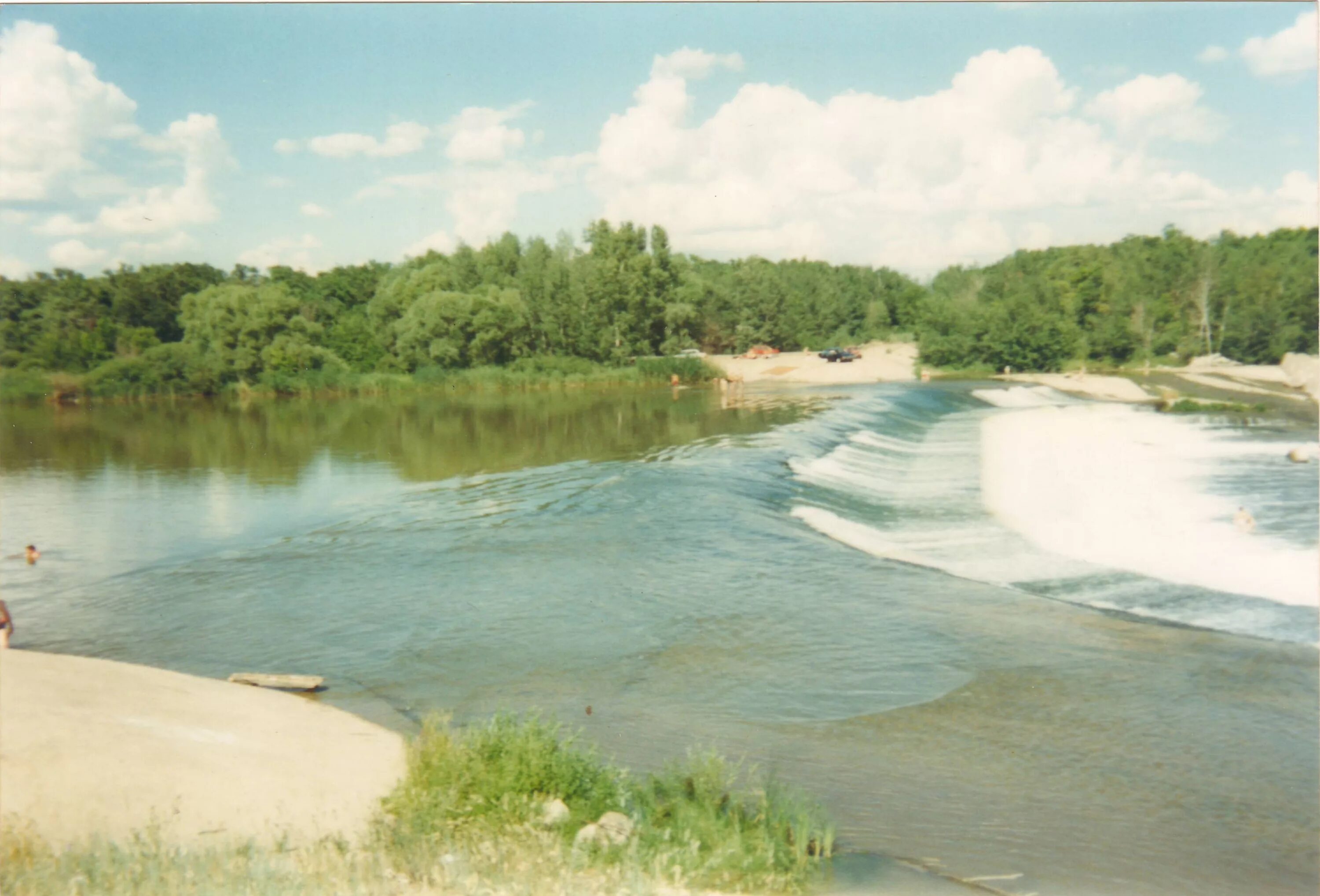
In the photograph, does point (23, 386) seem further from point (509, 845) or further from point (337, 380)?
point (509, 845)

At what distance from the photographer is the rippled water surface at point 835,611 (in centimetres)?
844

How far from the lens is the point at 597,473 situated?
81.6 feet

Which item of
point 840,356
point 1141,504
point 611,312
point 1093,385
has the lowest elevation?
point 1141,504

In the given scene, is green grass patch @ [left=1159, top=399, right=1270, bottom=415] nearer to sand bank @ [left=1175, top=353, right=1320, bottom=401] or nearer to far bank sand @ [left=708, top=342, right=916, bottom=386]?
sand bank @ [left=1175, top=353, right=1320, bottom=401]

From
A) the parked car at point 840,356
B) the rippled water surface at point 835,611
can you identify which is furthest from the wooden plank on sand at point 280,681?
the parked car at point 840,356

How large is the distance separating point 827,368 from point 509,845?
58373mm

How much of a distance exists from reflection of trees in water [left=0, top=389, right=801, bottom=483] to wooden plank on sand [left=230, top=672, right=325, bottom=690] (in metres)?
14.4

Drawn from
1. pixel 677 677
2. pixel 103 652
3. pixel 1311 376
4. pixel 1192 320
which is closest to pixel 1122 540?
pixel 677 677

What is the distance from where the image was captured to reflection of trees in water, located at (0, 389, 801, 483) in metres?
28.4

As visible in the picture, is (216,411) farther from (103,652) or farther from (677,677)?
(677,677)

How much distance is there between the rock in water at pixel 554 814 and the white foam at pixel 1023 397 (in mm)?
38727

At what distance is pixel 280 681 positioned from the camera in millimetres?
10711

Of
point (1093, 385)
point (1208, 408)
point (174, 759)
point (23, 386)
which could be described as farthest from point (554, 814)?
point (1093, 385)

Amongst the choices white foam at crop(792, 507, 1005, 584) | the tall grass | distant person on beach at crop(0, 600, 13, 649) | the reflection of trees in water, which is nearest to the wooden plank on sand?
distant person on beach at crop(0, 600, 13, 649)
